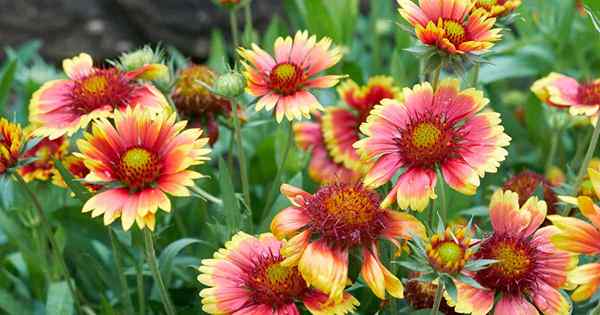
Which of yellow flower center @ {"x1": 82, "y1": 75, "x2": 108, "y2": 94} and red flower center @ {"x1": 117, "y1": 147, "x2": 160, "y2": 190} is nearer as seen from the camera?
red flower center @ {"x1": 117, "y1": 147, "x2": 160, "y2": 190}

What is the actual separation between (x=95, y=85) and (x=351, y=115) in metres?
0.68

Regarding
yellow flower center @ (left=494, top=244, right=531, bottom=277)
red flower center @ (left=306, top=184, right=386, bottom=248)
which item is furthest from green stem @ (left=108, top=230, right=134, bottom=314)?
yellow flower center @ (left=494, top=244, right=531, bottom=277)

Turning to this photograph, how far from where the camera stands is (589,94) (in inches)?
60.2

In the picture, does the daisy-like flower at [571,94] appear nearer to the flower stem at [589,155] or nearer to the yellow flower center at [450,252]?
the flower stem at [589,155]

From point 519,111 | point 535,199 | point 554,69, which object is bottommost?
point 519,111

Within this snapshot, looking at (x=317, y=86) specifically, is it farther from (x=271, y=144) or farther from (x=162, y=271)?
(x=271, y=144)

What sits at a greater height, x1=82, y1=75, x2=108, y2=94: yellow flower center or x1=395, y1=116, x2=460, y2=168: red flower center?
x1=82, y1=75, x2=108, y2=94: yellow flower center

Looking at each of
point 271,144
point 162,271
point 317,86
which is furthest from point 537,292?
point 271,144

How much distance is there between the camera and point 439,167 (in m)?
1.22

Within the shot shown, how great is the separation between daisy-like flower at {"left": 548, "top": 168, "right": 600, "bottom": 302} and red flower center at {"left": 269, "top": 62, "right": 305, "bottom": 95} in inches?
20.7

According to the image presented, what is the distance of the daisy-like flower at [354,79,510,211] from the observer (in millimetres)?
1166

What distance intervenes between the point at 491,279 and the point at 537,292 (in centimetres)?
6

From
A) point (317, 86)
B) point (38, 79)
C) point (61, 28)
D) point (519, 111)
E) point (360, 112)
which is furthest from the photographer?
point (61, 28)

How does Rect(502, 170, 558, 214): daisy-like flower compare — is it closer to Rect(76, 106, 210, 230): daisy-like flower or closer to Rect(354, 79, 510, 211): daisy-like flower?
Rect(354, 79, 510, 211): daisy-like flower
